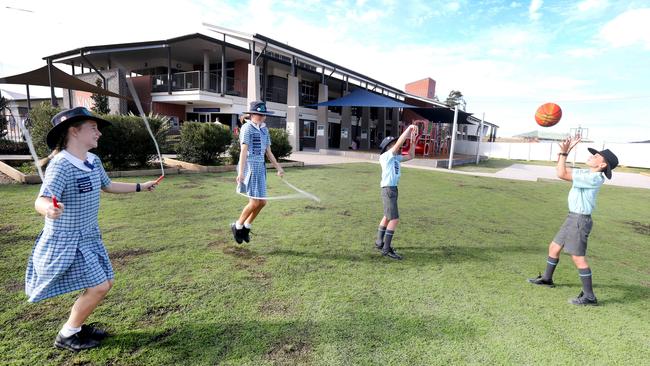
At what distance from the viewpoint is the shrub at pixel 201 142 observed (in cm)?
1159

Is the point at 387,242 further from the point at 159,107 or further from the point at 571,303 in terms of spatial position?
the point at 159,107

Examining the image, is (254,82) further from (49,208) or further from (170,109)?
(49,208)

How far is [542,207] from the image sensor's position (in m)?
9.13

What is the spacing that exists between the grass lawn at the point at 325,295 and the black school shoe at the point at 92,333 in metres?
0.07

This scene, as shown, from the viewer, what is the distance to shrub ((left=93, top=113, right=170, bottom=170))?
9.55 meters

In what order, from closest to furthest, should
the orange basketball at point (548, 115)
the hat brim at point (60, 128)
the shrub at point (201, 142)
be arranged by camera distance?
the hat brim at point (60, 128)
the orange basketball at point (548, 115)
the shrub at point (201, 142)

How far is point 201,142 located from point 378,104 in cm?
1290

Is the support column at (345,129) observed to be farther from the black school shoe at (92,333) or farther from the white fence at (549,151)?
the black school shoe at (92,333)

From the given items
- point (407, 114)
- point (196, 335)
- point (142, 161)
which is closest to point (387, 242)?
point (196, 335)

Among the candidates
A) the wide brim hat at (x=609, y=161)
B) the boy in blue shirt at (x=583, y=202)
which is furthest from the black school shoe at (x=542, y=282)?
the wide brim hat at (x=609, y=161)

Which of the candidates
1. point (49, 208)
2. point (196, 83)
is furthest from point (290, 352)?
point (196, 83)

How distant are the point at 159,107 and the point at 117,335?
24544 millimetres

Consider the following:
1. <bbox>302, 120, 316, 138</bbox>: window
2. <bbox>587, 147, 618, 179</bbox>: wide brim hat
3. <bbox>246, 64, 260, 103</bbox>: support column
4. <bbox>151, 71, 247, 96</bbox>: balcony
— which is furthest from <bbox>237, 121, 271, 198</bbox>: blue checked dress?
<bbox>302, 120, 316, 138</bbox>: window

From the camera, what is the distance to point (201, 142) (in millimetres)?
11539
